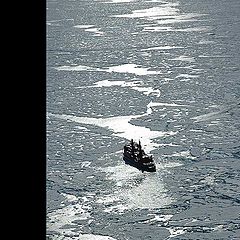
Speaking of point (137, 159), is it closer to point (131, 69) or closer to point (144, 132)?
point (144, 132)

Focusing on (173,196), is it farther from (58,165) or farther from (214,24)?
(214,24)

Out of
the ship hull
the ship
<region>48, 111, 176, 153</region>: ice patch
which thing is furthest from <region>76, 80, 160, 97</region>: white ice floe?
the ship hull

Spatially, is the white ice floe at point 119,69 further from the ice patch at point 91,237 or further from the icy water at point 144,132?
the ice patch at point 91,237

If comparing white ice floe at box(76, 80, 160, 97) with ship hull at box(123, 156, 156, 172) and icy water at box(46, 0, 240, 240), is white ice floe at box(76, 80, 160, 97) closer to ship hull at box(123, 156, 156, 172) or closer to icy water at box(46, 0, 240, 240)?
icy water at box(46, 0, 240, 240)

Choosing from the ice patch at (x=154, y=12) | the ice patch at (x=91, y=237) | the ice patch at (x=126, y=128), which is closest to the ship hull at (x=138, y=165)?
the ice patch at (x=126, y=128)
